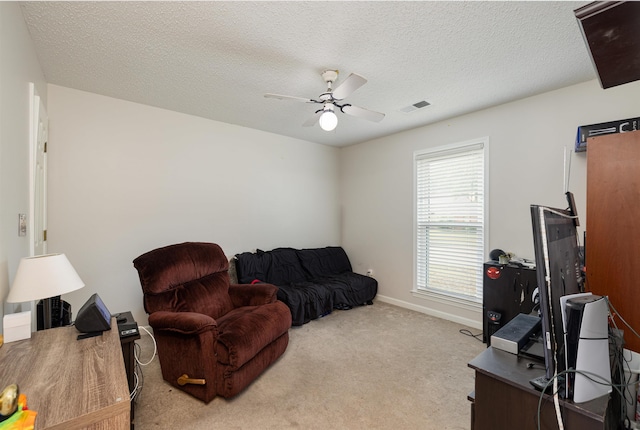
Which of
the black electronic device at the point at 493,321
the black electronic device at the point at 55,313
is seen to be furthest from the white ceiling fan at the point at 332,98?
the black electronic device at the point at 493,321

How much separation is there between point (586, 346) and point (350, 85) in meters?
1.89

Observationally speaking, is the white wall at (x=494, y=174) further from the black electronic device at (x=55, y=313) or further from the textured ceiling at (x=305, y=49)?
the black electronic device at (x=55, y=313)

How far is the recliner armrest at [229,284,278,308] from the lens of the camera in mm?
2789

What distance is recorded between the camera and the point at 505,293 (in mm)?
2830

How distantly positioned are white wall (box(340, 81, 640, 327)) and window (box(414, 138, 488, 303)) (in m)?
0.13

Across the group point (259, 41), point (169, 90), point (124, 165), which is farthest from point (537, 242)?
point (124, 165)

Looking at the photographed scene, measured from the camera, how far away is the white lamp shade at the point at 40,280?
4.47 feet

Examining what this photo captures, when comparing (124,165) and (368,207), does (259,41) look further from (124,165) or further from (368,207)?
(368,207)

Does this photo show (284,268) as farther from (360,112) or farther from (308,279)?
(360,112)

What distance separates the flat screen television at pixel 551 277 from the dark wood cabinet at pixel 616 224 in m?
0.72

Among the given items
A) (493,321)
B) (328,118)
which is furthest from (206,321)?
(493,321)

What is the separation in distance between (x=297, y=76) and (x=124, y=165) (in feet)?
7.05

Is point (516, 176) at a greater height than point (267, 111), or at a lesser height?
lesser

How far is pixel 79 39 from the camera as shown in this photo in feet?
6.64
